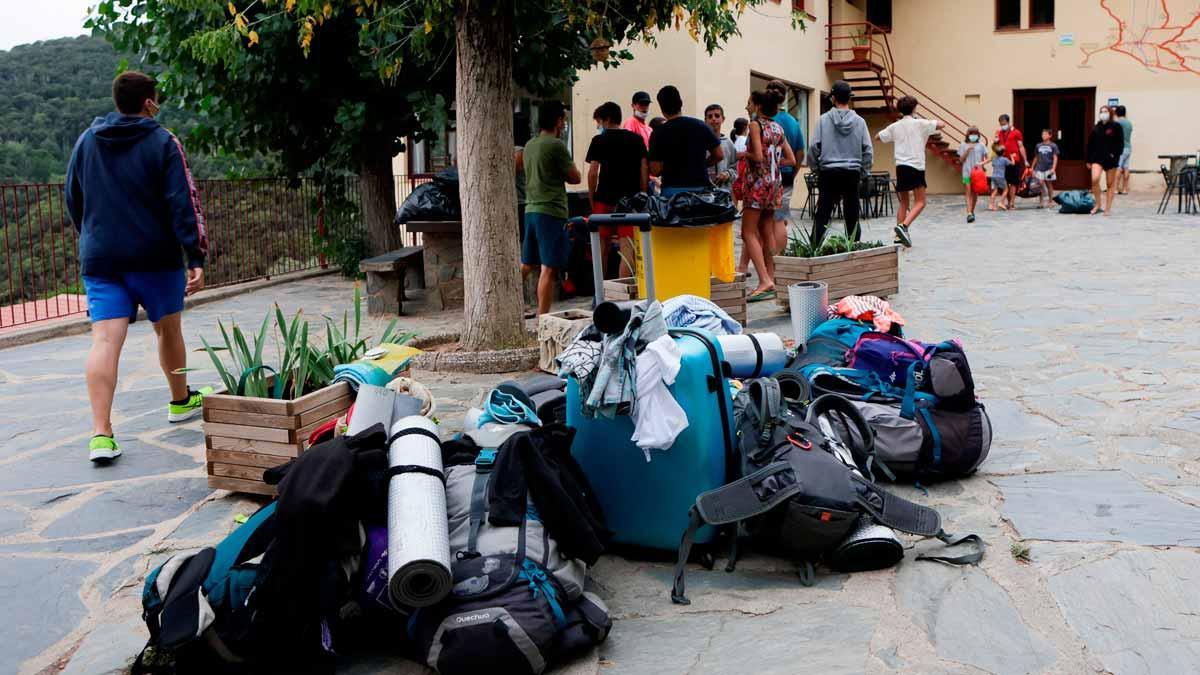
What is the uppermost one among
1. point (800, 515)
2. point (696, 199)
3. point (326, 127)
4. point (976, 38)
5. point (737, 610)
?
point (976, 38)

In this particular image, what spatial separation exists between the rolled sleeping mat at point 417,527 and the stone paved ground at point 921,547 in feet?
1.06

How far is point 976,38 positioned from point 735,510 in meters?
27.2

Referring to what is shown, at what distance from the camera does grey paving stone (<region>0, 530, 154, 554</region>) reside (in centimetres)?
428

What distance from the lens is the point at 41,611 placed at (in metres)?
3.71

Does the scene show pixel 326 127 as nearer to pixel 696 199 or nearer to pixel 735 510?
pixel 696 199

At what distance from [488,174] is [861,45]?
22.4 m

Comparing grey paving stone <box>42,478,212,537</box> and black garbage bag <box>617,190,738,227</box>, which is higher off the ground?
black garbage bag <box>617,190,738,227</box>

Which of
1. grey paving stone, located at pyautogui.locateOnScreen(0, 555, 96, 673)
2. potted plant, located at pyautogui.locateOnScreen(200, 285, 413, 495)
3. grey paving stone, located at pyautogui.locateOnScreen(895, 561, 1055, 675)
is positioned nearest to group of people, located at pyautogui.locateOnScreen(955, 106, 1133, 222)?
potted plant, located at pyautogui.locateOnScreen(200, 285, 413, 495)

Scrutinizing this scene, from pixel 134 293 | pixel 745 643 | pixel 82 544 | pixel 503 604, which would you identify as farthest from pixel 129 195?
pixel 745 643

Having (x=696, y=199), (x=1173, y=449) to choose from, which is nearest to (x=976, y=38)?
(x=696, y=199)

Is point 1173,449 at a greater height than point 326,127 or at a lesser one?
lesser

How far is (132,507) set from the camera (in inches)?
187

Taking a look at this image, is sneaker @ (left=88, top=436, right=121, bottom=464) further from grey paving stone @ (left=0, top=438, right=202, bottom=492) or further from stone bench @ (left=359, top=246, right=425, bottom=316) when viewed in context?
stone bench @ (left=359, top=246, right=425, bottom=316)

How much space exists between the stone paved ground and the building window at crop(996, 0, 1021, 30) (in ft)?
72.2
